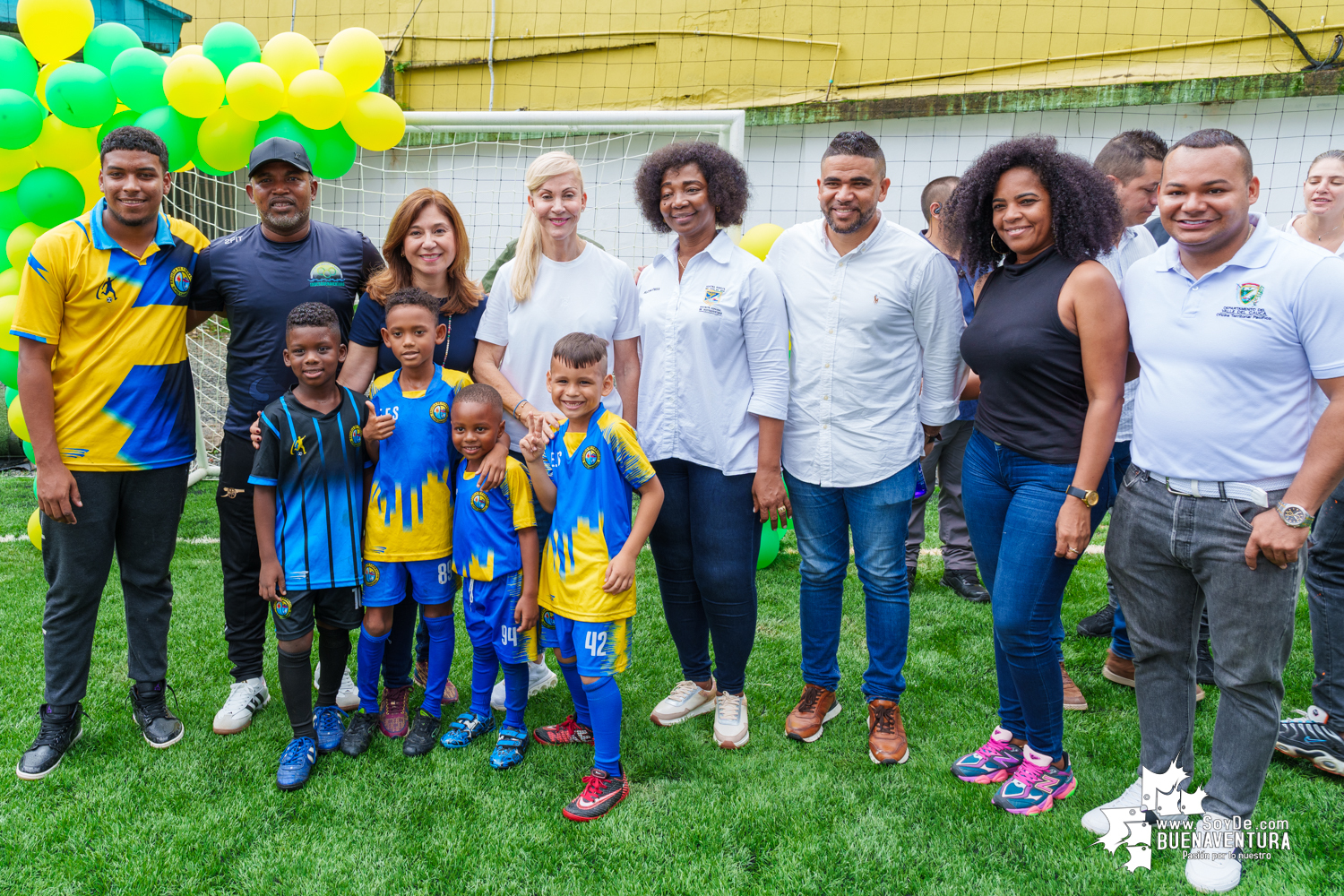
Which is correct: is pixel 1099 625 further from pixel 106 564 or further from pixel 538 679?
pixel 106 564

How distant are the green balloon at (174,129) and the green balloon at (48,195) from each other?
451mm

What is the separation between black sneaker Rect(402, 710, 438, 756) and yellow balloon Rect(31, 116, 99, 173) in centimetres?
316

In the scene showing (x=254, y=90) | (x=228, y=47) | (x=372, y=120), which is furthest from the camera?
(x=372, y=120)

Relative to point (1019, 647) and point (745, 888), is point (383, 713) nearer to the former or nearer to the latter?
point (745, 888)

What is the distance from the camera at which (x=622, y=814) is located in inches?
104

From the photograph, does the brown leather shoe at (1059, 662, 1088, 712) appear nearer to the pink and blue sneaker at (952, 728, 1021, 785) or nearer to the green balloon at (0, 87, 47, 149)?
the pink and blue sneaker at (952, 728, 1021, 785)

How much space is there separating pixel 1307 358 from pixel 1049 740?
1.38 metres

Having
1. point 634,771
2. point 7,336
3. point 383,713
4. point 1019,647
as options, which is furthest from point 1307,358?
point 7,336

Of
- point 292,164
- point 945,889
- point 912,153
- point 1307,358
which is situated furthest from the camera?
point 912,153

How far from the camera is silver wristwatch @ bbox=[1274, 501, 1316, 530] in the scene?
6.73ft

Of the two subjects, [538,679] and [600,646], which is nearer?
[600,646]

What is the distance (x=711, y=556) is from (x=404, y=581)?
1075 mm

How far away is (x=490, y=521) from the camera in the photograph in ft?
9.28

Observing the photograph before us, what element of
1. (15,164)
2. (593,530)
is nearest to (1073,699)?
(593,530)
